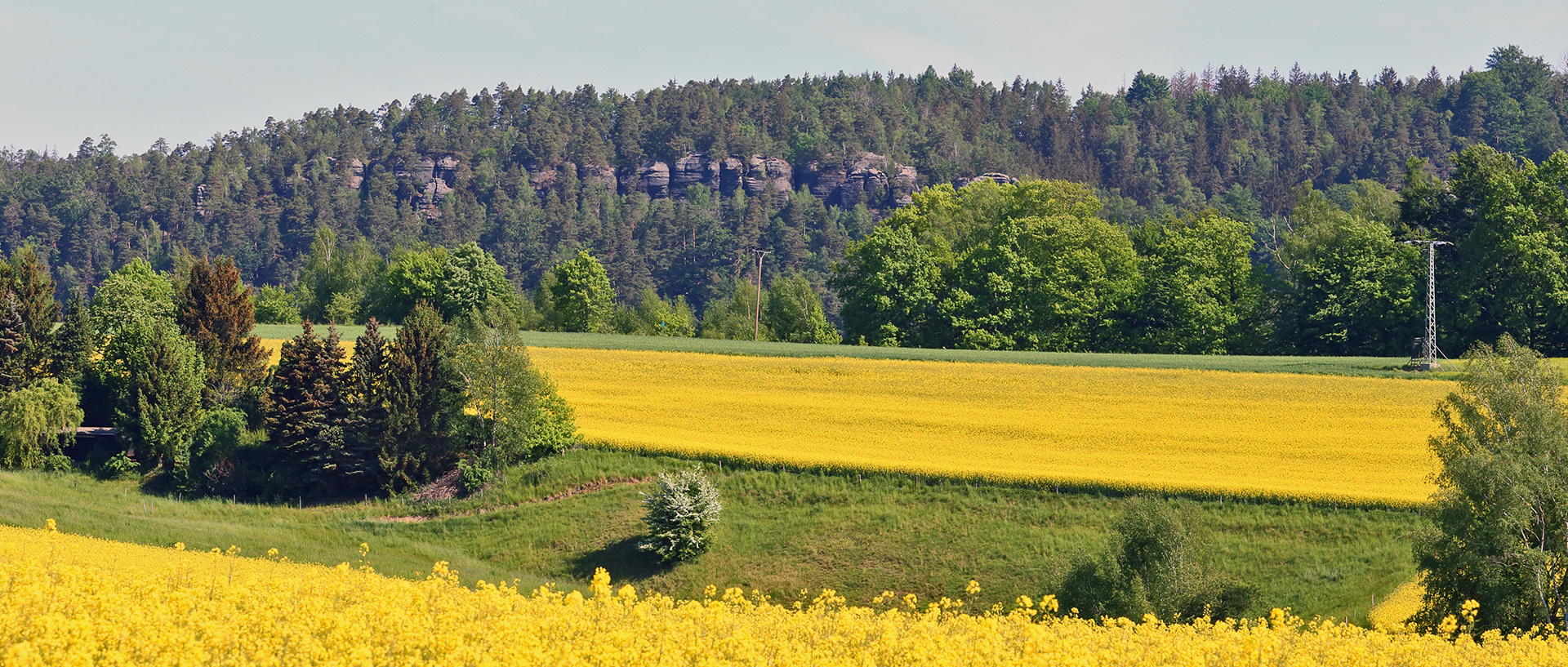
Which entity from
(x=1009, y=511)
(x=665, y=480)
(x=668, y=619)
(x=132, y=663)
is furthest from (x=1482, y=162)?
(x=132, y=663)

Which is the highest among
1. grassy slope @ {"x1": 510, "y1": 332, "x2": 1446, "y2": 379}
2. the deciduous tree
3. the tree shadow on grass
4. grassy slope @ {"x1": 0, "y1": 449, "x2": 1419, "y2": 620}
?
grassy slope @ {"x1": 510, "y1": 332, "x2": 1446, "y2": 379}

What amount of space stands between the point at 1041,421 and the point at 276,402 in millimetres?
32014

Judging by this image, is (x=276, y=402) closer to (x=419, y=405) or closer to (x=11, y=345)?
(x=419, y=405)

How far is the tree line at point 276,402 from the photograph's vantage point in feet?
160

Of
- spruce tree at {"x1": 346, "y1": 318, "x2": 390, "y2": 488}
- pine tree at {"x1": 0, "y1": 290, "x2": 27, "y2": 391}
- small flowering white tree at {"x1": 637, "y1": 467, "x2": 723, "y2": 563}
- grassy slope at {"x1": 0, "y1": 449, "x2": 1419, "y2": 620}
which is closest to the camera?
grassy slope at {"x1": 0, "y1": 449, "x2": 1419, "y2": 620}

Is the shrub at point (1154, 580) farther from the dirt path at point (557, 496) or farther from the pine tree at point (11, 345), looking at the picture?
the pine tree at point (11, 345)

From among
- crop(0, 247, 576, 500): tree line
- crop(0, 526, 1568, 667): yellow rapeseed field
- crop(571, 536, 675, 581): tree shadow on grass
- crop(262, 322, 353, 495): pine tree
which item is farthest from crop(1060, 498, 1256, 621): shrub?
crop(262, 322, 353, 495): pine tree

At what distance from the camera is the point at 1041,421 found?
160ft

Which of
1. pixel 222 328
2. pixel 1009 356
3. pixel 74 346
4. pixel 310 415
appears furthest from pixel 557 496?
pixel 74 346

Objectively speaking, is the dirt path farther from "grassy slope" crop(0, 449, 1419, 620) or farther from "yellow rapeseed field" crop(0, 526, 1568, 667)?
"yellow rapeseed field" crop(0, 526, 1568, 667)

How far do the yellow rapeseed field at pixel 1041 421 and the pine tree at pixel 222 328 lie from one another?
560 inches

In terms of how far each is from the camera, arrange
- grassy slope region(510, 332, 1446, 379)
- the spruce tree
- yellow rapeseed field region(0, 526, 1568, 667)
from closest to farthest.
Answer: yellow rapeseed field region(0, 526, 1568, 667)
the spruce tree
grassy slope region(510, 332, 1446, 379)

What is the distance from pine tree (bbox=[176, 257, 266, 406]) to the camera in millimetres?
56906

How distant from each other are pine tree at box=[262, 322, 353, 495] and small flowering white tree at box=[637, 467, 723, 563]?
1633 cm
